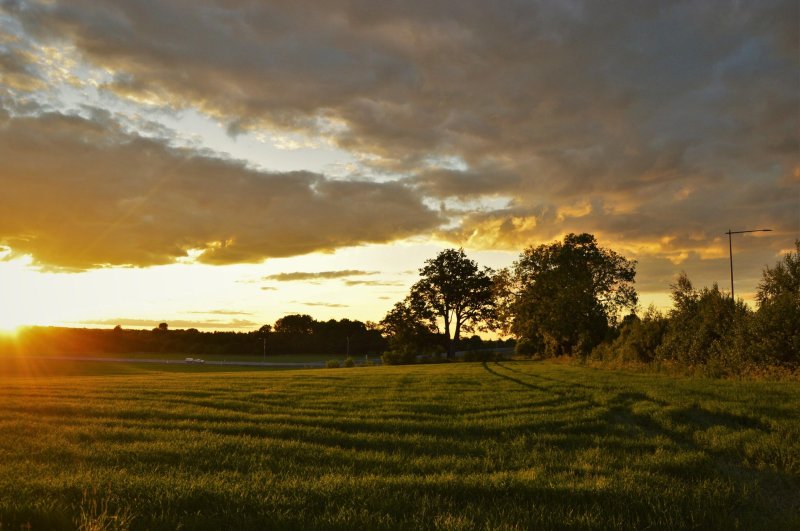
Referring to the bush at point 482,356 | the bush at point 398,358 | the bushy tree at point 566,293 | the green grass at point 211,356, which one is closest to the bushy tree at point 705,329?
the bushy tree at point 566,293

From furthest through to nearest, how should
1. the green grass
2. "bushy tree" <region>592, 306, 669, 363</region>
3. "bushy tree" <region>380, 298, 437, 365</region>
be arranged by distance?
the green grass → "bushy tree" <region>380, 298, 437, 365</region> → "bushy tree" <region>592, 306, 669, 363</region>

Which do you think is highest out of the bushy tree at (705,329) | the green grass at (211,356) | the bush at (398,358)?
the bushy tree at (705,329)

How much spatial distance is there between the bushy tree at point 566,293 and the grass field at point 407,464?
49219 mm

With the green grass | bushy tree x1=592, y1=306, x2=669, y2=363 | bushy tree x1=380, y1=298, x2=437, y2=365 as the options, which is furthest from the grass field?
the green grass

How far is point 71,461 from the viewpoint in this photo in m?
10.5

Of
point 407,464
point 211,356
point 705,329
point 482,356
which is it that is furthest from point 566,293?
point 211,356

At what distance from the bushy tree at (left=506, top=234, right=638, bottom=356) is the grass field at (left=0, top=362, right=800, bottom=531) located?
49.2 m

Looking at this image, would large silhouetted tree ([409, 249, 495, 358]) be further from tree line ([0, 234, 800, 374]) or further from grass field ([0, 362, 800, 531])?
grass field ([0, 362, 800, 531])

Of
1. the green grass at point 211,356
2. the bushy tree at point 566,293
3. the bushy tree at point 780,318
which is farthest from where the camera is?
the green grass at point 211,356

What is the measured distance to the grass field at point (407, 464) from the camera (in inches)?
287

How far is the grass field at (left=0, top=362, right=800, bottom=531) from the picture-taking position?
729cm

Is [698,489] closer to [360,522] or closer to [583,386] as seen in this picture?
[360,522]

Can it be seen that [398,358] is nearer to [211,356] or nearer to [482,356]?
[482,356]

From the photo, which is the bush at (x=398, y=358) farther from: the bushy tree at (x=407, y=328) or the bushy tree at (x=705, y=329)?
the bushy tree at (x=705, y=329)
